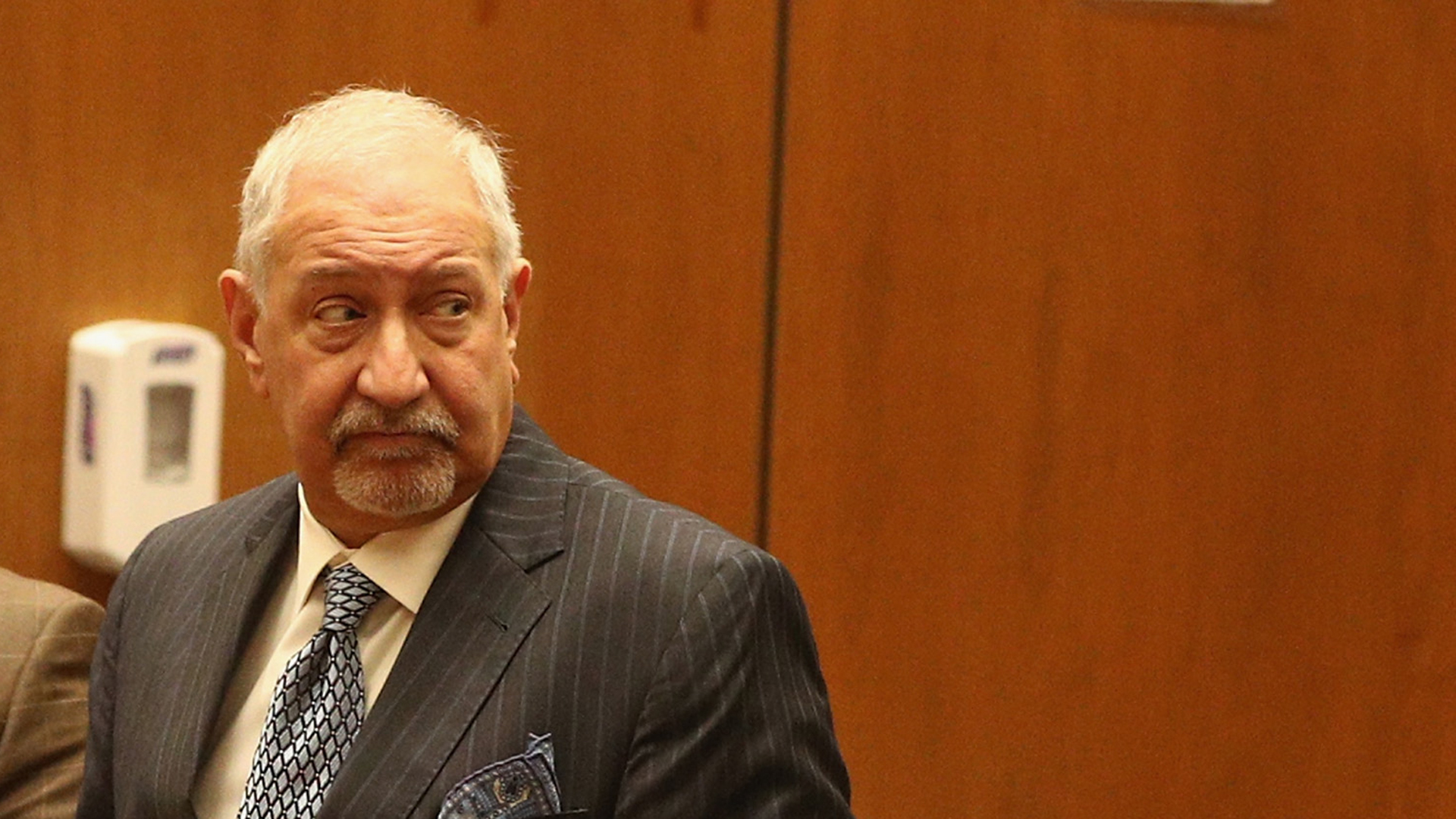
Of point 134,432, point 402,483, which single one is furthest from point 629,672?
point 134,432

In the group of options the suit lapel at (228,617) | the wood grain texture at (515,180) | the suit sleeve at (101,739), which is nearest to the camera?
the suit lapel at (228,617)

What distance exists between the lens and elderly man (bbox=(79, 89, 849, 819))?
73.0 inches

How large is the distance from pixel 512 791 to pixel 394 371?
1.38ft

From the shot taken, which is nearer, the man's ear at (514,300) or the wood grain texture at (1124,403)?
the man's ear at (514,300)

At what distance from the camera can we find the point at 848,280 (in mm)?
2891

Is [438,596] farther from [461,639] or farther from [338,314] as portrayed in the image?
[338,314]

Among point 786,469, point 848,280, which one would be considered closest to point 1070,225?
point 848,280

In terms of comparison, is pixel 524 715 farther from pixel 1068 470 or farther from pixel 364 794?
pixel 1068 470

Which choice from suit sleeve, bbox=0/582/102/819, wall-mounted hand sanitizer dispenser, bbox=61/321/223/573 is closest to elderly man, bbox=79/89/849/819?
suit sleeve, bbox=0/582/102/819

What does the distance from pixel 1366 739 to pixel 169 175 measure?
1.92m

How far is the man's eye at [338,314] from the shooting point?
6.55ft

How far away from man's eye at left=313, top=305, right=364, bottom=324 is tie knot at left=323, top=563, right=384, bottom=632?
0.26 meters

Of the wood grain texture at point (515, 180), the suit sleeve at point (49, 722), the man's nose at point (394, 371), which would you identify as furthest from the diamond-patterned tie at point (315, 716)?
the wood grain texture at point (515, 180)

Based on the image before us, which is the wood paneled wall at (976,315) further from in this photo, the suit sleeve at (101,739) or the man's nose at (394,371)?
the man's nose at (394,371)
